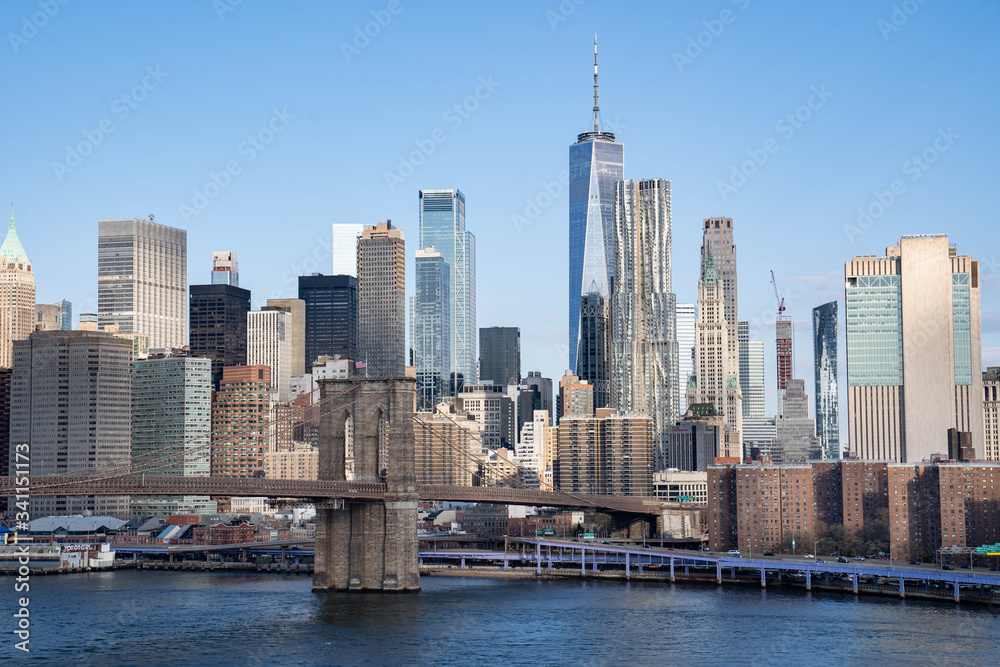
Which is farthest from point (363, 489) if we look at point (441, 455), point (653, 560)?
point (441, 455)

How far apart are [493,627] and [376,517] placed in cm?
1345

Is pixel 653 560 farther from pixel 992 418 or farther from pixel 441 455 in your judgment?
pixel 992 418

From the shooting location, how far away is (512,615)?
66.6 meters

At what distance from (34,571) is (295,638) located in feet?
149

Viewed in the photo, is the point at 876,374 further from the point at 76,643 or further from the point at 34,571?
the point at 76,643

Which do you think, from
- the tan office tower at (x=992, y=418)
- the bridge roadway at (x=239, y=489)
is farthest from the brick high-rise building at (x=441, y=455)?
the tan office tower at (x=992, y=418)

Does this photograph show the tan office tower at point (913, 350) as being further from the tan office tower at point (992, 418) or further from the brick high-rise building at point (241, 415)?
the brick high-rise building at point (241, 415)

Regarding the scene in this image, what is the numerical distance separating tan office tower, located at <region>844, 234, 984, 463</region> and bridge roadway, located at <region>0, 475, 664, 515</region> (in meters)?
76.3

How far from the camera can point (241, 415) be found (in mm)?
174750

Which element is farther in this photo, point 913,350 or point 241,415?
point 241,415

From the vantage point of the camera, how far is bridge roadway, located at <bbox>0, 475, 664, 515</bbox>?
58312mm

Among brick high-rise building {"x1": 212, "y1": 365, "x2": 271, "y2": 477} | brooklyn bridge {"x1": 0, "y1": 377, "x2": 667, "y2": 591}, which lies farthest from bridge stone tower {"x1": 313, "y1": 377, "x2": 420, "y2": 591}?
brick high-rise building {"x1": 212, "y1": 365, "x2": 271, "y2": 477}

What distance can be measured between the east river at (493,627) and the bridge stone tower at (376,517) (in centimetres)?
183

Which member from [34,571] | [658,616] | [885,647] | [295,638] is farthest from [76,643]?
[34,571]
